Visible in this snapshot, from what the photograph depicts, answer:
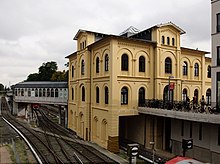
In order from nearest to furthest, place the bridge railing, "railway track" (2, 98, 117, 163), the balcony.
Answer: the balcony, "railway track" (2, 98, 117, 163), the bridge railing

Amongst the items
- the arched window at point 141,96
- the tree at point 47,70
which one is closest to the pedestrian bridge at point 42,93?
the arched window at point 141,96

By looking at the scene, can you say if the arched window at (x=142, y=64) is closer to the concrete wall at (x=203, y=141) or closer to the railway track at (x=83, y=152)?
the concrete wall at (x=203, y=141)

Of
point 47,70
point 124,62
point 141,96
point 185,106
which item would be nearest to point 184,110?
point 185,106

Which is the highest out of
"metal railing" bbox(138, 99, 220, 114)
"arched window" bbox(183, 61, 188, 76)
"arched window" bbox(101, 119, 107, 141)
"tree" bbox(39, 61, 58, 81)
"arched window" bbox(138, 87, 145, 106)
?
"tree" bbox(39, 61, 58, 81)

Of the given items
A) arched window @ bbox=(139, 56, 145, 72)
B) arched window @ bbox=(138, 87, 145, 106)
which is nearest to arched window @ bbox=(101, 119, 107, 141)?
arched window @ bbox=(138, 87, 145, 106)

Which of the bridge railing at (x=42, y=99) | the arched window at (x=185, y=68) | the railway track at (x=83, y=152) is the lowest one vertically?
the railway track at (x=83, y=152)

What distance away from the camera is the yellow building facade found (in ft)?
84.2

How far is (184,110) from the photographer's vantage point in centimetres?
2053

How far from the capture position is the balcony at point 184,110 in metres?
17.7

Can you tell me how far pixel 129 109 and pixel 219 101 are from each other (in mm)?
9287

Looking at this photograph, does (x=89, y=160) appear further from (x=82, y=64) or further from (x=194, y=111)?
(x=82, y=64)

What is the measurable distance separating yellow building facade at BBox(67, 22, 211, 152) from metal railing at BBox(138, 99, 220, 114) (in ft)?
5.85

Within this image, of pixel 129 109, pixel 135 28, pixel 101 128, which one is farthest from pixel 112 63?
pixel 135 28

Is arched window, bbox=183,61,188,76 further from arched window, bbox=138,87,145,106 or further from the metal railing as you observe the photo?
the metal railing
